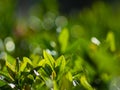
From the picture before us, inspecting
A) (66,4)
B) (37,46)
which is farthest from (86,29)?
(66,4)

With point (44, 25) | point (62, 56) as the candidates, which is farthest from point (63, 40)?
point (44, 25)

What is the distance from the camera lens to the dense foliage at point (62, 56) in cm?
84

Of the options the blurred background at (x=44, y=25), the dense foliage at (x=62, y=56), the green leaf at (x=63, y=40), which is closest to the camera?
the dense foliage at (x=62, y=56)

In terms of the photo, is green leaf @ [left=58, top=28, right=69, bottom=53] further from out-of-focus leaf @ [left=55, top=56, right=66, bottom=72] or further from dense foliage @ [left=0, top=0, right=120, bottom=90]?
out-of-focus leaf @ [left=55, top=56, right=66, bottom=72]

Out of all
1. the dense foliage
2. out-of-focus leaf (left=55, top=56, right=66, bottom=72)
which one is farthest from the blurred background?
out-of-focus leaf (left=55, top=56, right=66, bottom=72)

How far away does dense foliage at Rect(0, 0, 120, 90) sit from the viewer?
0.84 metres

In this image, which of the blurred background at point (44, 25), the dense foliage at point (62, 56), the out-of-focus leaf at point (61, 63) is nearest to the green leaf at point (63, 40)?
the dense foliage at point (62, 56)

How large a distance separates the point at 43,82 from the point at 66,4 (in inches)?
166

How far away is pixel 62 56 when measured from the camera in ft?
2.85

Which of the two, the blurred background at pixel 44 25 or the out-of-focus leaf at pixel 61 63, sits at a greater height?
the blurred background at pixel 44 25

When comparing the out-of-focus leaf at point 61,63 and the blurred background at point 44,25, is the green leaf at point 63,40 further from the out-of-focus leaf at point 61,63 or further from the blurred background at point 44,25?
the out-of-focus leaf at point 61,63

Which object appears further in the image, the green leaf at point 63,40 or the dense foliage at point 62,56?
the green leaf at point 63,40

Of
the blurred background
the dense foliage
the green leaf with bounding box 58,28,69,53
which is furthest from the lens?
the blurred background

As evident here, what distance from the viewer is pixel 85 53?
1.15 metres
